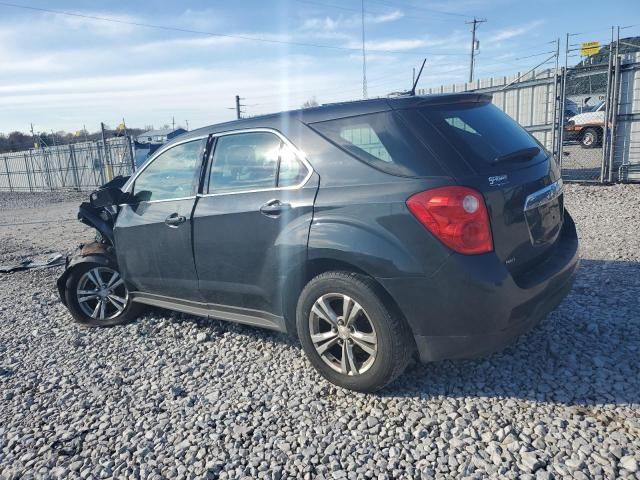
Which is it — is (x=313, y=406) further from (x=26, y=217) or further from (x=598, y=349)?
(x=26, y=217)

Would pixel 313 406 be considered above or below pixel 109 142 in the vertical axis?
below

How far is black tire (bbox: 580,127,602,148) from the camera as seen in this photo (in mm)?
17156

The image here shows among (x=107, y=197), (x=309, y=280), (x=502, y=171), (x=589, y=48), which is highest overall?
(x=589, y=48)

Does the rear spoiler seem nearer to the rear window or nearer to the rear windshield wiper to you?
the rear window

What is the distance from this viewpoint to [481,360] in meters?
3.31

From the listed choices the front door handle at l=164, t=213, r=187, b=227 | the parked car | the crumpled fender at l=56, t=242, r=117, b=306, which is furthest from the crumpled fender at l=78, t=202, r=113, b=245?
the parked car

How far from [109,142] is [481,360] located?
18.8m

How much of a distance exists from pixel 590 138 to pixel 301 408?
18.5 m

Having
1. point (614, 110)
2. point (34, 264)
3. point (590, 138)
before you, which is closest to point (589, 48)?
point (614, 110)

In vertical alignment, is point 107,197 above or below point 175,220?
above

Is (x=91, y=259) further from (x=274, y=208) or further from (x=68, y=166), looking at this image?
(x=68, y=166)

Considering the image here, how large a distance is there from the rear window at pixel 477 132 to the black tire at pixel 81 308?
3287 millimetres

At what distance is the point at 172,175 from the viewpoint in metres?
4.05

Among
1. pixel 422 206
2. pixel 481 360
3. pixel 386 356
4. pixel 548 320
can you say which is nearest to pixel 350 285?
pixel 386 356
